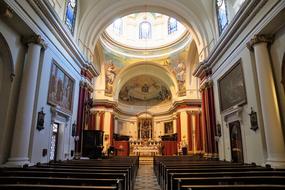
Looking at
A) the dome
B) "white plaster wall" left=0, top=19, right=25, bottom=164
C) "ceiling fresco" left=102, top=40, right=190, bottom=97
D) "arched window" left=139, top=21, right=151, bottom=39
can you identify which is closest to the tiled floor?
"white plaster wall" left=0, top=19, right=25, bottom=164

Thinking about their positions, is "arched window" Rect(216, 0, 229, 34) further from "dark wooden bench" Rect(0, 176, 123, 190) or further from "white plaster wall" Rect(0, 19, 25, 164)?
"dark wooden bench" Rect(0, 176, 123, 190)

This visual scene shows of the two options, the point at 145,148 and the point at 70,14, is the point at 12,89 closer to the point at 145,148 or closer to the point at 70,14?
the point at 70,14

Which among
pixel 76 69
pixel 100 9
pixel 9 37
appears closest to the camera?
pixel 9 37

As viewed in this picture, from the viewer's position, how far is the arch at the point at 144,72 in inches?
813

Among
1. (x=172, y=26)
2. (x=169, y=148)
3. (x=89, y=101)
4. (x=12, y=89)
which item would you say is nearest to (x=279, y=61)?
(x=12, y=89)

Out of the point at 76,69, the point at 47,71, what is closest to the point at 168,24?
the point at 76,69

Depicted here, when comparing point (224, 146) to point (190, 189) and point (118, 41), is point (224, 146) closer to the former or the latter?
point (190, 189)

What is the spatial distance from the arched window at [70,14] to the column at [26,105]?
11.1ft

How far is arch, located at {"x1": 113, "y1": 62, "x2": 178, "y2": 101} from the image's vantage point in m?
20.7

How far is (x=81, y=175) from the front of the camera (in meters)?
3.60

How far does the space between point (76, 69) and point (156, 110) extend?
52.3ft

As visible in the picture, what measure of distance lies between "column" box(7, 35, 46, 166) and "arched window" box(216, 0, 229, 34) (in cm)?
788

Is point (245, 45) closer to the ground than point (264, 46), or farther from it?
farther from it

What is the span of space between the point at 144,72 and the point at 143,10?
977cm
